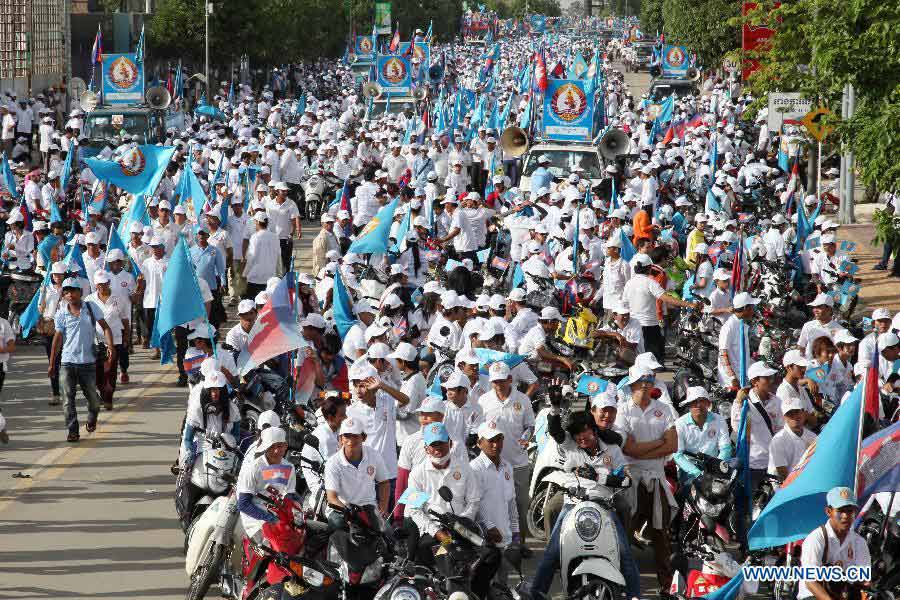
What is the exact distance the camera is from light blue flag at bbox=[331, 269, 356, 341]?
15.7m

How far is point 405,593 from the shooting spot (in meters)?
9.06

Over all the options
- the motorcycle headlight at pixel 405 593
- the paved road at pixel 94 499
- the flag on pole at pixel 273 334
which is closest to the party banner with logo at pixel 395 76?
the paved road at pixel 94 499

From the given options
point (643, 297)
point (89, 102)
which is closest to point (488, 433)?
point (643, 297)

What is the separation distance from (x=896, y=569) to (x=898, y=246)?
6973 millimetres

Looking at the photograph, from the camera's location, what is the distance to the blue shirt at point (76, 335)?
15.5 m

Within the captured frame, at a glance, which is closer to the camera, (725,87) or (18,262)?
(18,262)

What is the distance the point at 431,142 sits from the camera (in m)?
32.2

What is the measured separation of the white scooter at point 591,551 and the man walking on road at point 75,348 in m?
7.08

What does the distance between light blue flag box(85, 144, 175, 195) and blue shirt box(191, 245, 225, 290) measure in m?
2.08

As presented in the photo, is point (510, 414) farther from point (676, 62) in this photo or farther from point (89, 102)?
point (676, 62)

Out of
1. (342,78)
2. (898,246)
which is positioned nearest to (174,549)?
(898,246)

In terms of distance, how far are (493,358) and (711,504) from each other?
2.45m

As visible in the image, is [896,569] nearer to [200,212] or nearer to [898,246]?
[898,246]

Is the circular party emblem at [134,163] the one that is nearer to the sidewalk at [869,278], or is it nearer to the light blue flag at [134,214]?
the light blue flag at [134,214]
